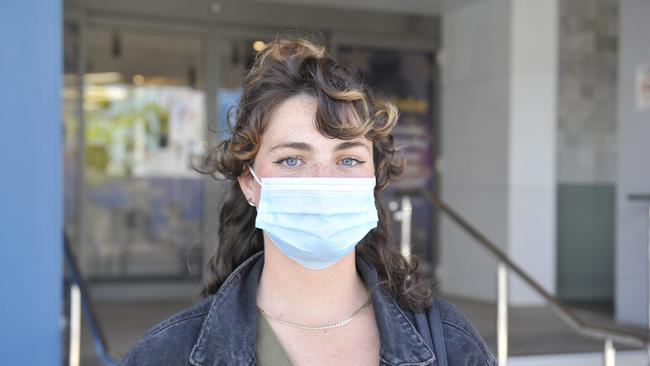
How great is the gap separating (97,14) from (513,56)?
393 centimetres

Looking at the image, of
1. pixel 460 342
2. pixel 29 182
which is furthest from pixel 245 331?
pixel 29 182

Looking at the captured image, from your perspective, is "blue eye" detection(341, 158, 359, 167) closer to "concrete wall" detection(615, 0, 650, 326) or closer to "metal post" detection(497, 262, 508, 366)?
"metal post" detection(497, 262, 508, 366)

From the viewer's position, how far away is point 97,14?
7.36 m

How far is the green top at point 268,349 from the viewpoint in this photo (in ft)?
4.50

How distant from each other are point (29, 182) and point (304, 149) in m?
2.43

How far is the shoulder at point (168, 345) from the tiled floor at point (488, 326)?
293 cm

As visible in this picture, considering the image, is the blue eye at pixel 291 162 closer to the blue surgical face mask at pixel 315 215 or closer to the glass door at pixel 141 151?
the blue surgical face mask at pixel 315 215

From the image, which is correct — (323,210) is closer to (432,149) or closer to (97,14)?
(97,14)

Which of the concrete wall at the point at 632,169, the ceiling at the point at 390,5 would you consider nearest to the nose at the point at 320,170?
the concrete wall at the point at 632,169

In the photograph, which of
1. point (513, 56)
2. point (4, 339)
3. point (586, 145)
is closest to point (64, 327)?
point (4, 339)

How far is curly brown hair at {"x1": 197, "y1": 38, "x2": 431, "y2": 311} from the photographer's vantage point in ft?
4.69

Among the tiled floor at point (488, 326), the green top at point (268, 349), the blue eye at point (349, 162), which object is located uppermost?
the blue eye at point (349, 162)

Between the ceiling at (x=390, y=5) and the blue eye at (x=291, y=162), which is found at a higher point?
the ceiling at (x=390, y=5)

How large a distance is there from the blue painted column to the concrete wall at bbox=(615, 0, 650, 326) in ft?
14.2
